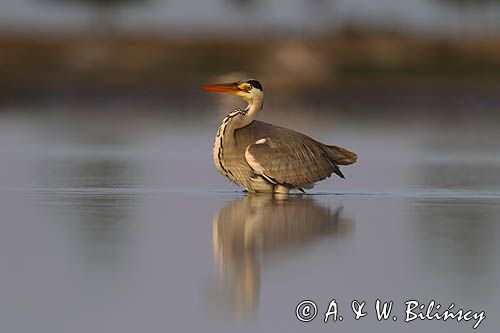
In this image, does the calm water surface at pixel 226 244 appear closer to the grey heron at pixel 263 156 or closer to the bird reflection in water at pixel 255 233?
the bird reflection in water at pixel 255 233

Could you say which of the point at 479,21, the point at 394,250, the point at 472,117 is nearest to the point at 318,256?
the point at 394,250

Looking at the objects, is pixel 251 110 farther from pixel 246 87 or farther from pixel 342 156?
pixel 342 156

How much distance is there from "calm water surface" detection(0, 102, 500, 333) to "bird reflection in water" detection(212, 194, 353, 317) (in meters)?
0.02

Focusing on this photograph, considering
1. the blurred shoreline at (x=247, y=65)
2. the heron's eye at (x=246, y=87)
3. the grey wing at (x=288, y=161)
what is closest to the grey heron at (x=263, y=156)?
the grey wing at (x=288, y=161)

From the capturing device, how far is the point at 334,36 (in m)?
56.0

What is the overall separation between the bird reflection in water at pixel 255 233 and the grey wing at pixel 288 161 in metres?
0.18

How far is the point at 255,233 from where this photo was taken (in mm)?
10672

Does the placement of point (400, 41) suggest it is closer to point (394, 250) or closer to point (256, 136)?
point (256, 136)

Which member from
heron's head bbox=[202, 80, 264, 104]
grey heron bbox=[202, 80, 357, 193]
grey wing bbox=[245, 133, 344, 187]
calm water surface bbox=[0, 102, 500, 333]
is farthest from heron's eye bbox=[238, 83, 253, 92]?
calm water surface bbox=[0, 102, 500, 333]

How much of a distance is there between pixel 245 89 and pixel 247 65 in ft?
115

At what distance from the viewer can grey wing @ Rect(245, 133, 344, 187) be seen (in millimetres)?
13328

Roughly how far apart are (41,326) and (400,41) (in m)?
45.3

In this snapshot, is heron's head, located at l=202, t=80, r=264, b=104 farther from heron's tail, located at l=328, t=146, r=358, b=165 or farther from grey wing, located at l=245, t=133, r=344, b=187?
heron's tail, located at l=328, t=146, r=358, b=165

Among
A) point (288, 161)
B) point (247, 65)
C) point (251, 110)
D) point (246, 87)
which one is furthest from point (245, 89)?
point (247, 65)
